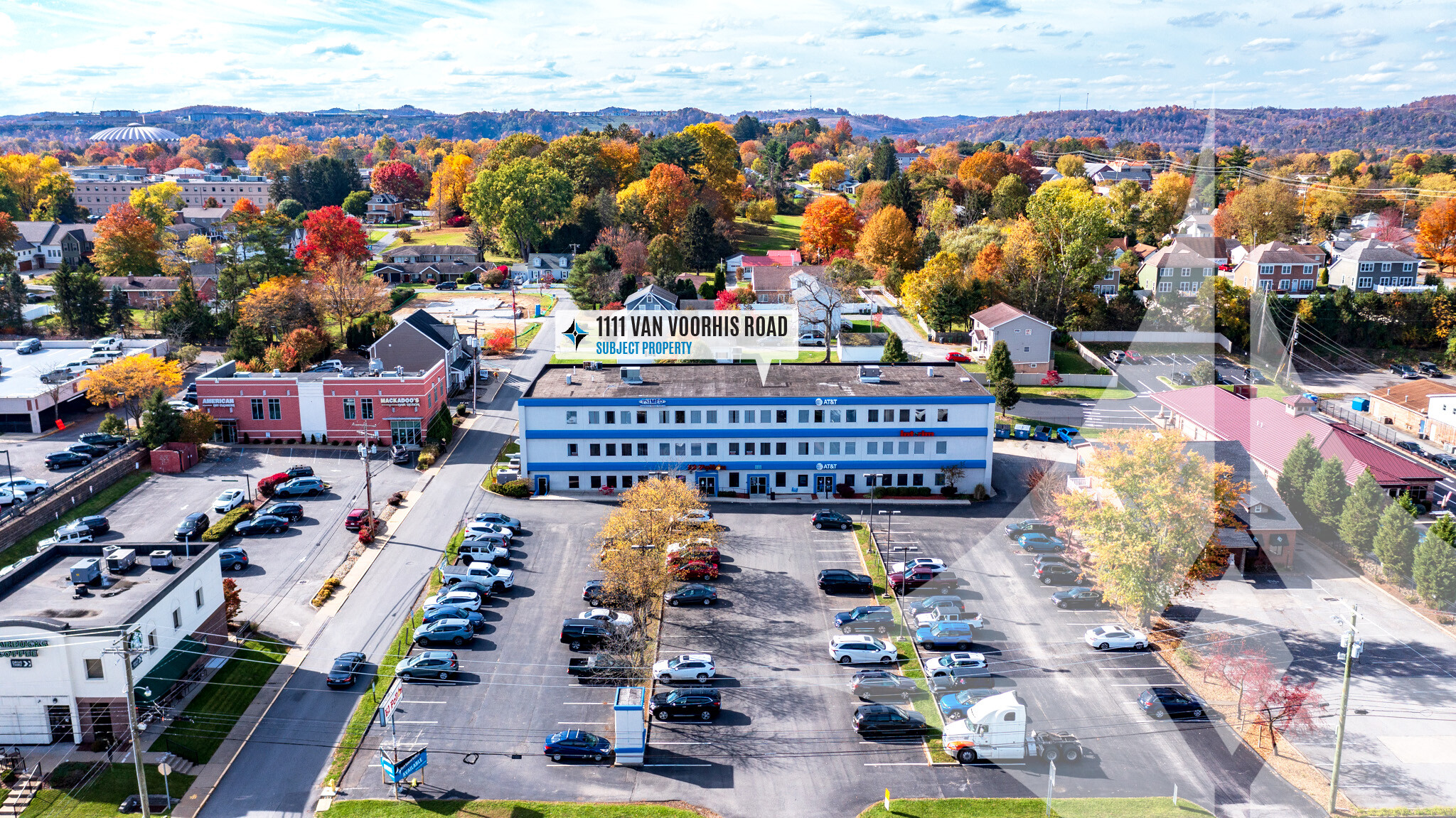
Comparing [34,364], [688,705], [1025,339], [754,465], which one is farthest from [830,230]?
[688,705]

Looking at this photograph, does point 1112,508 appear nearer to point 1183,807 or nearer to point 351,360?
point 1183,807

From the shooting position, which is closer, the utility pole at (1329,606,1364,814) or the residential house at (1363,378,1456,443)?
the utility pole at (1329,606,1364,814)

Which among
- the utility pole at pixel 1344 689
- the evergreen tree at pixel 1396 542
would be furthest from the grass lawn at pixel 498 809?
the evergreen tree at pixel 1396 542

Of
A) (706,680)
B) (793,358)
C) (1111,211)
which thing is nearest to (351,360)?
(793,358)

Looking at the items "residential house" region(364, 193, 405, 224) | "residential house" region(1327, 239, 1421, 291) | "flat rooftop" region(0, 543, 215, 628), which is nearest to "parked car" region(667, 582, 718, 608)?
"flat rooftop" region(0, 543, 215, 628)

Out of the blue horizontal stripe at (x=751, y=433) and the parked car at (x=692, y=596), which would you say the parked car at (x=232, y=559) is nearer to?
the blue horizontal stripe at (x=751, y=433)

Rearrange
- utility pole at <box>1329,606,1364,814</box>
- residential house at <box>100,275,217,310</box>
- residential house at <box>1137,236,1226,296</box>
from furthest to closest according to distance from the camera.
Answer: residential house at <box>100,275,217,310</box> < residential house at <box>1137,236,1226,296</box> < utility pole at <box>1329,606,1364,814</box>

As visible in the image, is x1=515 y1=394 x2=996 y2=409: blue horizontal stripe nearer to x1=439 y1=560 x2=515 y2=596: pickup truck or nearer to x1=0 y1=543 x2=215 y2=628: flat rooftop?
x1=439 y1=560 x2=515 y2=596: pickup truck
